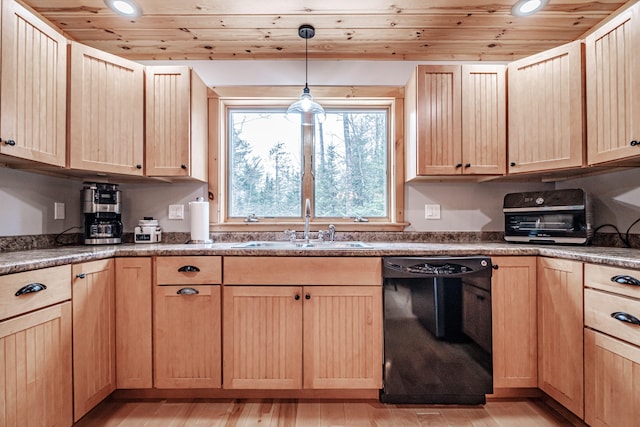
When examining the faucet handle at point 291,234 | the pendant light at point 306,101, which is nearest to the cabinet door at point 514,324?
the faucet handle at point 291,234

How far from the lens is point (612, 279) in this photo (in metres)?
1.39

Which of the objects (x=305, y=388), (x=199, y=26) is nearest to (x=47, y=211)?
(x=199, y=26)

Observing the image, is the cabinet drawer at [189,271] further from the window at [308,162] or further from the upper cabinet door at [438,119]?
the upper cabinet door at [438,119]

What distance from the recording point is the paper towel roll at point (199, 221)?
220 centimetres

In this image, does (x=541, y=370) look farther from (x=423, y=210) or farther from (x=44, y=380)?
(x=44, y=380)

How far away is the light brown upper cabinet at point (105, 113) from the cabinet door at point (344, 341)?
4.93 feet

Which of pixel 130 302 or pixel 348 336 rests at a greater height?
pixel 130 302

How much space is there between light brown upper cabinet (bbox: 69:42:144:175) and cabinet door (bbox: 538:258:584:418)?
262 cm

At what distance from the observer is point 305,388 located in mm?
1779

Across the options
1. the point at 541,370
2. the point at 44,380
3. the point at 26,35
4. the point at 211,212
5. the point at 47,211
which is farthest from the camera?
the point at 211,212

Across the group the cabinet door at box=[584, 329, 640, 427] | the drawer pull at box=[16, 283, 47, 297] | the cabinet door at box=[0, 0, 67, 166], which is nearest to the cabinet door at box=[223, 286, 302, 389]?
the drawer pull at box=[16, 283, 47, 297]

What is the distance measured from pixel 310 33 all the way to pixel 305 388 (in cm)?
Result: 230

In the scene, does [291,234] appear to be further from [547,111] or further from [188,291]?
[547,111]

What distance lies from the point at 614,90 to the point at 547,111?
0.32 metres
